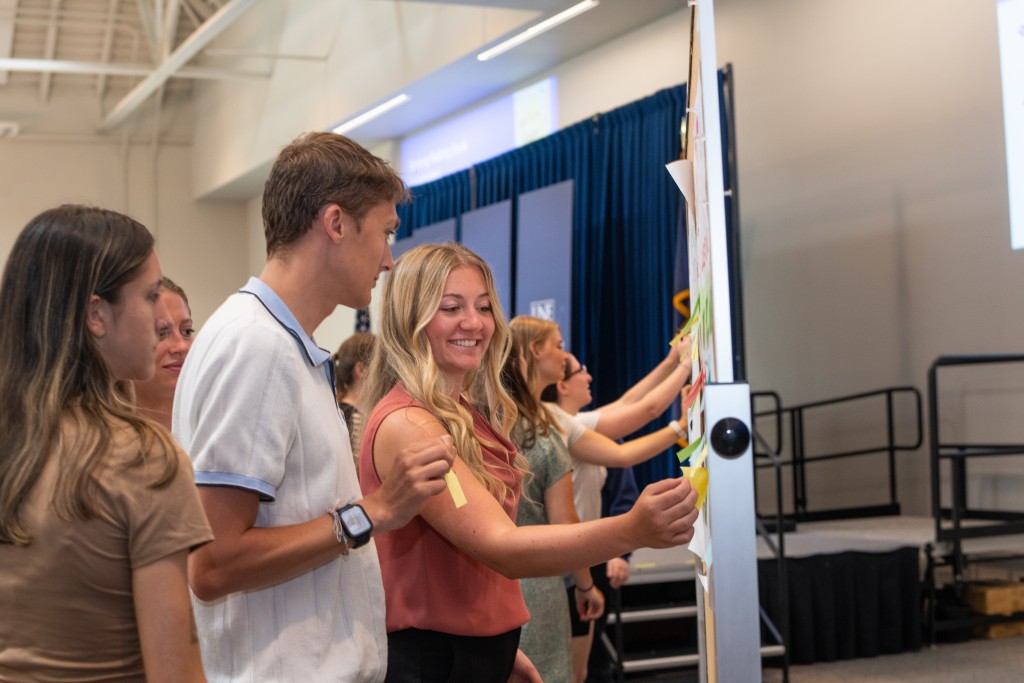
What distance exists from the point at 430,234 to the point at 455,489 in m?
9.48

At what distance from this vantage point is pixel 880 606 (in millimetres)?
6082

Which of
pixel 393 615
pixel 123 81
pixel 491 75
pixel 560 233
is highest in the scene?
pixel 123 81

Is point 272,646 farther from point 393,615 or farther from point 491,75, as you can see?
point 491,75

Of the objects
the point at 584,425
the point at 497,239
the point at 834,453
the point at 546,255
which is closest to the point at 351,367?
the point at 584,425

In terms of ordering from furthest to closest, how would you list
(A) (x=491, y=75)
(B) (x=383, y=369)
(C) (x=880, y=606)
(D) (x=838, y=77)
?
1. (A) (x=491, y=75)
2. (D) (x=838, y=77)
3. (C) (x=880, y=606)
4. (B) (x=383, y=369)

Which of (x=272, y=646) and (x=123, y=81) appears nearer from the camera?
(x=272, y=646)

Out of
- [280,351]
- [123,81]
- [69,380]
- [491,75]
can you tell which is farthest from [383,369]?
[123,81]

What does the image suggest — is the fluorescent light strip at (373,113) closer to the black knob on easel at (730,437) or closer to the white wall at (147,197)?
the white wall at (147,197)

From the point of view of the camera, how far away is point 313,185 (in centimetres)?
187

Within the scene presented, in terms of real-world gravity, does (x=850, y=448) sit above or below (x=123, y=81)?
below

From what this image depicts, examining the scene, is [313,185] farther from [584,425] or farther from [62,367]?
[584,425]

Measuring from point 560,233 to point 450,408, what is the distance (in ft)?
22.1

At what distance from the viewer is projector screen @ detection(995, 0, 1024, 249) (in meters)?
6.23

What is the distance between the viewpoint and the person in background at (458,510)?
1.70 meters
